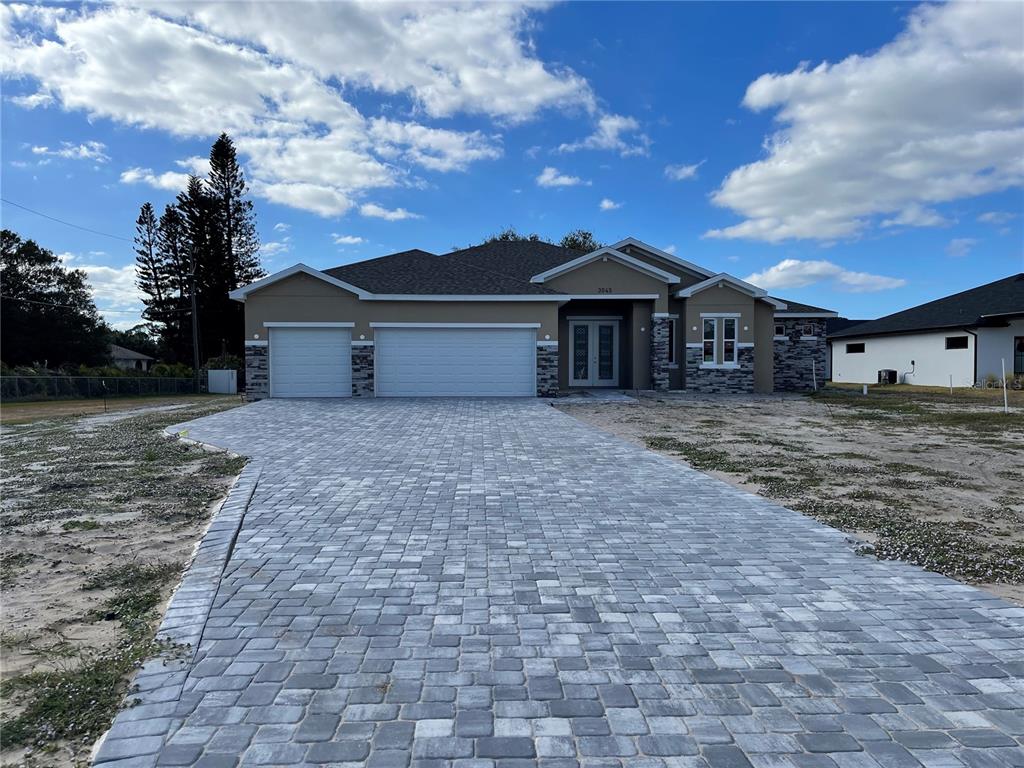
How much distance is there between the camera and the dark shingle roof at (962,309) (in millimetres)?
25203

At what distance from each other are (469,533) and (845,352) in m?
37.3

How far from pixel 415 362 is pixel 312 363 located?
3223mm

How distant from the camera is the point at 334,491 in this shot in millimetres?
6309

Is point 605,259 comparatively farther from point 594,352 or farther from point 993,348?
point 993,348

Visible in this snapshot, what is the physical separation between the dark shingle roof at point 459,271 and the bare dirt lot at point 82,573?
1038 cm

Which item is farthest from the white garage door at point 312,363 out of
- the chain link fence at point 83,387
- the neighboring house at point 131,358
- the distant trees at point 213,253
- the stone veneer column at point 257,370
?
the neighboring house at point 131,358

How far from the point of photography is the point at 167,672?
9.10 ft

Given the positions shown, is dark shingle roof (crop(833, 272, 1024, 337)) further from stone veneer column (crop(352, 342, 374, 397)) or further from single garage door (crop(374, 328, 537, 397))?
stone veneer column (crop(352, 342, 374, 397))

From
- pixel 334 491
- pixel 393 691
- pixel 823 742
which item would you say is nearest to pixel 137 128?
pixel 334 491

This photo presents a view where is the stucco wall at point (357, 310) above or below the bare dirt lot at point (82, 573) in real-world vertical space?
above

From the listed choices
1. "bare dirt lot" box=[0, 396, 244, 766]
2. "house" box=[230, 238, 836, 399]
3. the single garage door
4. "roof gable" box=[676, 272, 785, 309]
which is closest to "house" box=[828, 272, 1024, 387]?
"house" box=[230, 238, 836, 399]

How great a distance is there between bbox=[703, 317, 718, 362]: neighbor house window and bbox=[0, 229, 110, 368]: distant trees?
41.7 meters

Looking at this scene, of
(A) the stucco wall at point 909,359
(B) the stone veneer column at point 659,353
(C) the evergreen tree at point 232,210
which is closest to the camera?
(B) the stone veneer column at point 659,353

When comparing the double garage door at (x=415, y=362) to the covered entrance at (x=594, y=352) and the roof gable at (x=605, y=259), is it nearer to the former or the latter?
the roof gable at (x=605, y=259)
